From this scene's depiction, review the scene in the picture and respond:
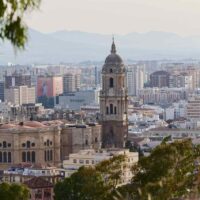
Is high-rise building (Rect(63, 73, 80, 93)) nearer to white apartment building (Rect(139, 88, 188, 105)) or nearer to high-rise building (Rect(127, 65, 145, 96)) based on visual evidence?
high-rise building (Rect(127, 65, 145, 96))

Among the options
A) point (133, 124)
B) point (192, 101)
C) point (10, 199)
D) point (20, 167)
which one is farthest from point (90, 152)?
point (192, 101)

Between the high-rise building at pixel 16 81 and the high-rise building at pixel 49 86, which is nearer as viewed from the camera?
the high-rise building at pixel 16 81

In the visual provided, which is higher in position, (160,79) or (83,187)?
(83,187)

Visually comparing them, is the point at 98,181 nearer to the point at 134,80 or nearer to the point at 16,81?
the point at 16,81

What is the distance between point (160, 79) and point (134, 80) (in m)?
5.34

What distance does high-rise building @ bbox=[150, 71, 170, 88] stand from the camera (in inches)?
6555

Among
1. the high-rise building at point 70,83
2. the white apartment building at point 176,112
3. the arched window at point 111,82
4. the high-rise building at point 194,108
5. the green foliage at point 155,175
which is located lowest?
the white apartment building at point 176,112

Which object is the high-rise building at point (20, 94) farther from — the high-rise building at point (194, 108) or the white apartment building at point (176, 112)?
the high-rise building at point (194, 108)

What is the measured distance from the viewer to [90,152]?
50.3 meters

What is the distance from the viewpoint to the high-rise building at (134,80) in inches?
6580

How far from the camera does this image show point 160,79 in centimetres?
16900

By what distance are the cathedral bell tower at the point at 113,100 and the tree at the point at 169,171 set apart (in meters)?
33.6

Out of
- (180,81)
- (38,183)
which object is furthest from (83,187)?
(180,81)

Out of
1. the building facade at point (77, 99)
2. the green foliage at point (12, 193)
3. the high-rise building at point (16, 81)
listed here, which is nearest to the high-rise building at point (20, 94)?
the high-rise building at point (16, 81)
